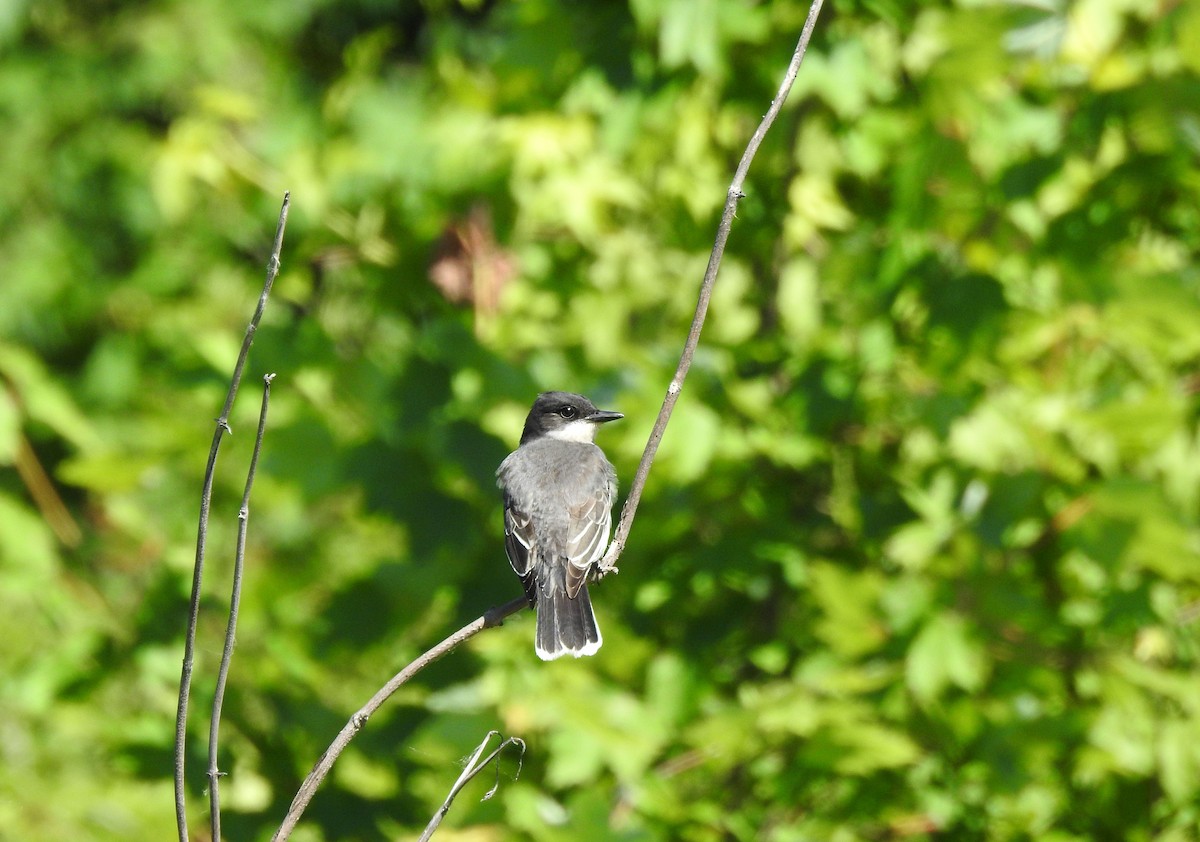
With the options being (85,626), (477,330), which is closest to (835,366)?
(477,330)

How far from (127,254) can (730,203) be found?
6.77 metres

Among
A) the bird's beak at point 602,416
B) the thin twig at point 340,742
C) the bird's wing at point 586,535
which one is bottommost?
the thin twig at point 340,742

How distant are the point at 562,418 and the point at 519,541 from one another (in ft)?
1.69

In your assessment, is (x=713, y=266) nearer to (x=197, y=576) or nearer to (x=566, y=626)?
(x=197, y=576)

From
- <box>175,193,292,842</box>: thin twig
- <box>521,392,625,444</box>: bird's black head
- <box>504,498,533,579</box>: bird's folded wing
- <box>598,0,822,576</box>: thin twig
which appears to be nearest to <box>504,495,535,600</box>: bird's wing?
<box>504,498,533,579</box>: bird's folded wing

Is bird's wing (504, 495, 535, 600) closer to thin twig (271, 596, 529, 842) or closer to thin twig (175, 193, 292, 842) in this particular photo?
thin twig (271, 596, 529, 842)

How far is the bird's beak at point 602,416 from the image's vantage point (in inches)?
130

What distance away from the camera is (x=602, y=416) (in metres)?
3.37

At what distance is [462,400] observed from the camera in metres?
3.63

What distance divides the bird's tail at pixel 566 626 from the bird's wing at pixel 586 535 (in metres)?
0.04

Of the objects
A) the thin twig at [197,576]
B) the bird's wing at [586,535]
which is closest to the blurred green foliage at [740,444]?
the bird's wing at [586,535]

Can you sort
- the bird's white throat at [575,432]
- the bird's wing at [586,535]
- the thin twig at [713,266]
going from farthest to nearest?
the bird's white throat at [575,432]
the bird's wing at [586,535]
the thin twig at [713,266]

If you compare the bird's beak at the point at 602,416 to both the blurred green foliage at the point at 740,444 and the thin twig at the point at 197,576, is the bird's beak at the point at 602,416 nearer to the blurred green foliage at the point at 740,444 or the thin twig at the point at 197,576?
the blurred green foliage at the point at 740,444

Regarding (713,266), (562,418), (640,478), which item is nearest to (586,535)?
(562,418)
